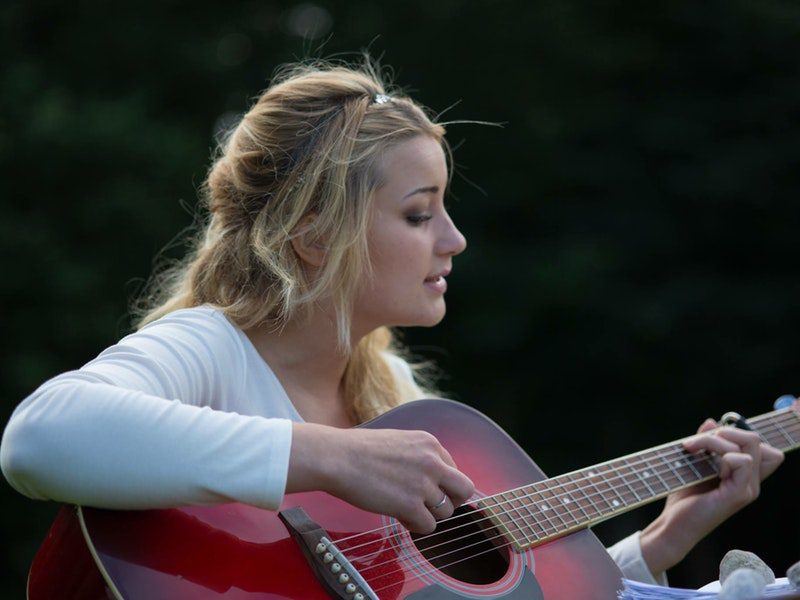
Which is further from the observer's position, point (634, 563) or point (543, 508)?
point (634, 563)

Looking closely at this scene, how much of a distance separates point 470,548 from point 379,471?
1.24ft

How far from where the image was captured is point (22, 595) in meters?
5.38

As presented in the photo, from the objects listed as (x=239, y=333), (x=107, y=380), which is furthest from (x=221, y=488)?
(x=239, y=333)

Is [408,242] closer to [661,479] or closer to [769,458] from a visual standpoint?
[661,479]

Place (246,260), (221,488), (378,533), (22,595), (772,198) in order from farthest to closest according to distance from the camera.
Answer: (772,198) < (22,595) < (246,260) < (378,533) < (221,488)

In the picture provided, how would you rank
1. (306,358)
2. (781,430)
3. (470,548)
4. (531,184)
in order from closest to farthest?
(470,548) < (306,358) < (781,430) < (531,184)

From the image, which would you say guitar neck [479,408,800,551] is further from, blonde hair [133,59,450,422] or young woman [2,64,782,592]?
blonde hair [133,59,450,422]

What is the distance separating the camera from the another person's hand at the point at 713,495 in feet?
6.97

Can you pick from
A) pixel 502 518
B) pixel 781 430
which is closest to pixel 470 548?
pixel 502 518

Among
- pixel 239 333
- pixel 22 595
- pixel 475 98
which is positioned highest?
pixel 239 333

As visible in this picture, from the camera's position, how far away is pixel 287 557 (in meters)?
1.45

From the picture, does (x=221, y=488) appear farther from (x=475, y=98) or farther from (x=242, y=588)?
(x=475, y=98)

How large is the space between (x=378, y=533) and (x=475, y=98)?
4.87 metres


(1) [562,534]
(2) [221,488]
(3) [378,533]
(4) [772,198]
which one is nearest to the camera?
(2) [221,488]
